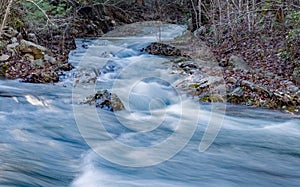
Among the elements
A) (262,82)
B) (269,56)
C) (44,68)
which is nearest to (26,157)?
(44,68)

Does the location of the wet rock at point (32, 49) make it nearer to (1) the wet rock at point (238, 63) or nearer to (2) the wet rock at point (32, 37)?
(2) the wet rock at point (32, 37)

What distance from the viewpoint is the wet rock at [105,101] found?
22.5ft

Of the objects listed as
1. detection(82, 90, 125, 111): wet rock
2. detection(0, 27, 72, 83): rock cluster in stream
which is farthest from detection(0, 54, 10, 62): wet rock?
detection(82, 90, 125, 111): wet rock

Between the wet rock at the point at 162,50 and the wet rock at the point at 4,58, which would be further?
the wet rock at the point at 162,50

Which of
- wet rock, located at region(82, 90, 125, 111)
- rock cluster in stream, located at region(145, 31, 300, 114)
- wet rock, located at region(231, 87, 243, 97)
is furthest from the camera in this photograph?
wet rock, located at region(231, 87, 243, 97)

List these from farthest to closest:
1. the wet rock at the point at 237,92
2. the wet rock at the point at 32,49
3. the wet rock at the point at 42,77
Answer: the wet rock at the point at 32,49, the wet rock at the point at 42,77, the wet rock at the point at 237,92

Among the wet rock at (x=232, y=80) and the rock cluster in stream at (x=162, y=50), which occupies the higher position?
the rock cluster in stream at (x=162, y=50)

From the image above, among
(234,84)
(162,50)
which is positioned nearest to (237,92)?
(234,84)

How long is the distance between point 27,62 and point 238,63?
597 centimetres

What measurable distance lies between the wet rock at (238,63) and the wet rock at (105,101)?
13.7ft

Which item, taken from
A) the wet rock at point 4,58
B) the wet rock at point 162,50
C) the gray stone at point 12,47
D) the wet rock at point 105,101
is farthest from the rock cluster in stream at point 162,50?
the wet rock at point 105,101

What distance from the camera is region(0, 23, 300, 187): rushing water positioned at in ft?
13.9

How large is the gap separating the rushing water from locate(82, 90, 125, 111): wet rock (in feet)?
0.53

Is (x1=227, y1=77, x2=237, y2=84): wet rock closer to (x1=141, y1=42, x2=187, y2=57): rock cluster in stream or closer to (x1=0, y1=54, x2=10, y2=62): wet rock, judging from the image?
(x1=141, y1=42, x2=187, y2=57): rock cluster in stream
